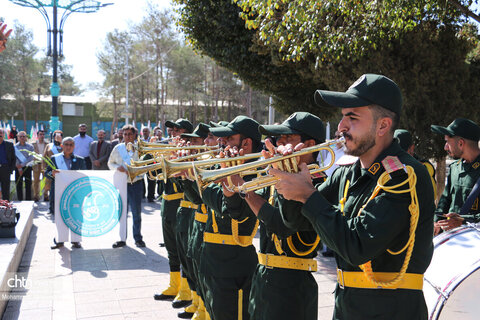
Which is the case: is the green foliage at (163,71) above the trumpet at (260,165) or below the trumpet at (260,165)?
above

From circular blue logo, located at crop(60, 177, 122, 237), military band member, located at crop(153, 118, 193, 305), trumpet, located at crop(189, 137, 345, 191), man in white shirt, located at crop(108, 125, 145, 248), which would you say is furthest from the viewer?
man in white shirt, located at crop(108, 125, 145, 248)

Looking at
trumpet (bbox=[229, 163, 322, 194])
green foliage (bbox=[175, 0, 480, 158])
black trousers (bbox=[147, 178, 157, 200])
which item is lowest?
black trousers (bbox=[147, 178, 157, 200])

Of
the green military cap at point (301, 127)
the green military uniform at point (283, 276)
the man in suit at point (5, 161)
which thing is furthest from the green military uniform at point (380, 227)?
the man in suit at point (5, 161)

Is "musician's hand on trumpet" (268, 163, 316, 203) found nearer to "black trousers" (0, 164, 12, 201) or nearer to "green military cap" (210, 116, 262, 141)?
"green military cap" (210, 116, 262, 141)

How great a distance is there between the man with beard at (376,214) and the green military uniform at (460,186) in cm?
298

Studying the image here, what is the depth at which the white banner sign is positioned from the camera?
8039 millimetres

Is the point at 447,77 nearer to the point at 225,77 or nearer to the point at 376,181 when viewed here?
the point at 376,181

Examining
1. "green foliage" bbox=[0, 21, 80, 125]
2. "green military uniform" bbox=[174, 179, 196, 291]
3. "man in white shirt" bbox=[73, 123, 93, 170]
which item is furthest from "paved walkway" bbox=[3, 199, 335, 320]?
"green foliage" bbox=[0, 21, 80, 125]

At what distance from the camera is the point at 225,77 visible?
42344 millimetres

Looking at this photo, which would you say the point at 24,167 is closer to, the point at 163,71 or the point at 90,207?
the point at 90,207

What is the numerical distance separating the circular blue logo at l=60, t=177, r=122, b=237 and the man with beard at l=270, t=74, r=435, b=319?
646 cm

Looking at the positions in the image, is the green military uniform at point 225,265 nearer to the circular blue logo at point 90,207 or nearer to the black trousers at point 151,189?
the circular blue logo at point 90,207

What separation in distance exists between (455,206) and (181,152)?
125 inches

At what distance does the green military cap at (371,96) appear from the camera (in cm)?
212
